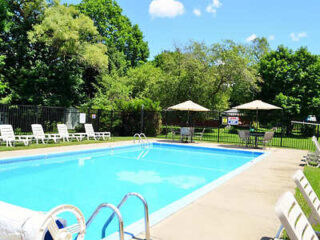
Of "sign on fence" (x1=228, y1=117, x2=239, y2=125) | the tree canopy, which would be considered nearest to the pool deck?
"sign on fence" (x1=228, y1=117, x2=239, y2=125)

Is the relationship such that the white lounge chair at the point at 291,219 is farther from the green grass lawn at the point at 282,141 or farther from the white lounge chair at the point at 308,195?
the green grass lawn at the point at 282,141

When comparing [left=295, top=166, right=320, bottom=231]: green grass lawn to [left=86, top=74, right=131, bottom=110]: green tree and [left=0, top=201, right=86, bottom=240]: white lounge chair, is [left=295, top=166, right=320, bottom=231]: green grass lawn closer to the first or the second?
[left=0, top=201, right=86, bottom=240]: white lounge chair

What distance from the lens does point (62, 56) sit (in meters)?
21.1

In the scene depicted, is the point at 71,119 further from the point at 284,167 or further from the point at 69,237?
the point at 69,237

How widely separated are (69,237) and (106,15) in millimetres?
34814

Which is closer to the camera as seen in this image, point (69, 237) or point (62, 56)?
point (69, 237)

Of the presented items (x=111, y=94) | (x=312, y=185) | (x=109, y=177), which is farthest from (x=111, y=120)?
(x=312, y=185)

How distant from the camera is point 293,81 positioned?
23.4 meters

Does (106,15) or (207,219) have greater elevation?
(106,15)

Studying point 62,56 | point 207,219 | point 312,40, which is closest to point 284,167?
point 207,219

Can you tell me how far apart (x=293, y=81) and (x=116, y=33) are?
2138 centimetres

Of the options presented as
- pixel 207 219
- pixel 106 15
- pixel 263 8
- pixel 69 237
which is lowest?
pixel 207 219

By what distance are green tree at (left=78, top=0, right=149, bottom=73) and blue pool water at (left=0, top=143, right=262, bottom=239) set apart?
708 inches

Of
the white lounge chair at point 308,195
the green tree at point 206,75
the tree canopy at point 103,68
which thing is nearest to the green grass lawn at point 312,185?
the white lounge chair at point 308,195
